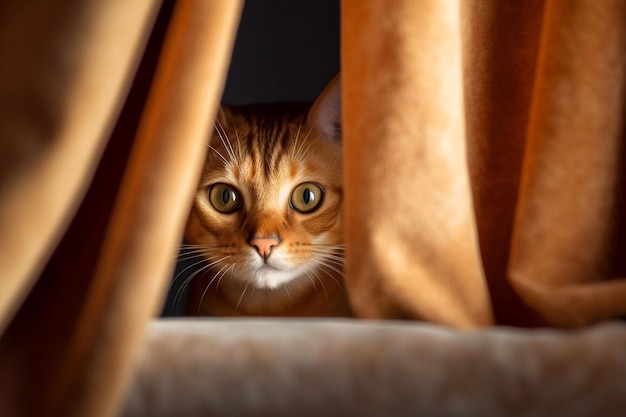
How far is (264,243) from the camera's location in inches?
43.1

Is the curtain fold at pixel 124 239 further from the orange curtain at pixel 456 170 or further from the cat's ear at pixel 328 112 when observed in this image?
the cat's ear at pixel 328 112

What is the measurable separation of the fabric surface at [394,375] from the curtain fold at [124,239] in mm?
52

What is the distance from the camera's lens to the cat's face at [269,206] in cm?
113

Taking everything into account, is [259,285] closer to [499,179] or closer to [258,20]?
[499,179]

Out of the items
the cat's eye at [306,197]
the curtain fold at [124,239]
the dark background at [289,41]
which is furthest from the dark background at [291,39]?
the curtain fold at [124,239]

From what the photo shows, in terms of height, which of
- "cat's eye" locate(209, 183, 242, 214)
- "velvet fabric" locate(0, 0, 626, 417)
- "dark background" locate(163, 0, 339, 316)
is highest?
"dark background" locate(163, 0, 339, 316)

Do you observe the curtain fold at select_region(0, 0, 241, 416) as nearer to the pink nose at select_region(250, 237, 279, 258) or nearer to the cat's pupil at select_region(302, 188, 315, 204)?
the pink nose at select_region(250, 237, 279, 258)

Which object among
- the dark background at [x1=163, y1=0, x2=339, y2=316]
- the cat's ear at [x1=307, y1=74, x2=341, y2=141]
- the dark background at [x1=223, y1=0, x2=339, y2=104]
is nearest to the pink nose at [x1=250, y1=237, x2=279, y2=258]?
the cat's ear at [x1=307, y1=74, x2=341, y2=141]

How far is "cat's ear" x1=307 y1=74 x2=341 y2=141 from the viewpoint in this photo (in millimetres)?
1181

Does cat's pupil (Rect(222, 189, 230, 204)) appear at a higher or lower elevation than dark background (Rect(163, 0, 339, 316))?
lower

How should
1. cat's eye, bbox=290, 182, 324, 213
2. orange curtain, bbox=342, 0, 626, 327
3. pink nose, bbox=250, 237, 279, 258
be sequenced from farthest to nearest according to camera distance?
cat's eye, bbox=290, 182, 324, 213 < pink nose, bbox=250, 237, 279, 258 < orange curtain, bbox=342, 0, 626, 327

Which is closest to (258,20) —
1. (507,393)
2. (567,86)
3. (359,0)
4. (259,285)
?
(259,285)

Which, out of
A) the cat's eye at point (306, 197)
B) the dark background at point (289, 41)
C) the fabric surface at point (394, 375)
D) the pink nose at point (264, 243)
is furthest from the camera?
Result: the dark background at point (289, 41)

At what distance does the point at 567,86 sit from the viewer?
2.28ft
